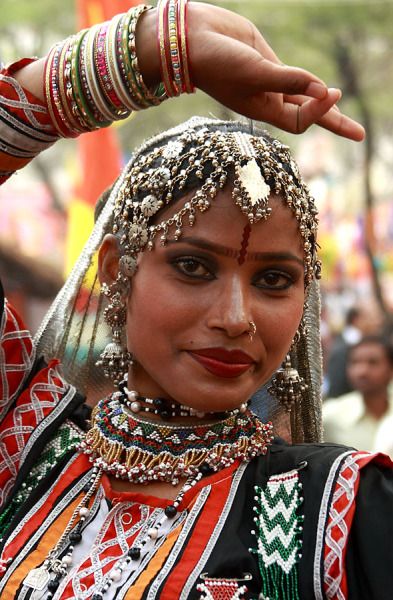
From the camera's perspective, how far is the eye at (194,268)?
2170 mm

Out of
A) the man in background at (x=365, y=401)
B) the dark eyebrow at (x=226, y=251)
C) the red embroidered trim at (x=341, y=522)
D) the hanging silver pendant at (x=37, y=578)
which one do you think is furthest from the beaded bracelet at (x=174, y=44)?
the man in background at (x=365, y=401)

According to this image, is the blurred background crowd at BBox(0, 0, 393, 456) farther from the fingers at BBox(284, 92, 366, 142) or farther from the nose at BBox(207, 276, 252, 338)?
the nose at BBox(207, 276, 252, 338)

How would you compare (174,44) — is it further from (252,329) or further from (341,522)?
(341,522)

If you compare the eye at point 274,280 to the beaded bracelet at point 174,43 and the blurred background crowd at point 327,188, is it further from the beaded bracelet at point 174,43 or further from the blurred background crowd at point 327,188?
the blurred background crowd at point 327,188

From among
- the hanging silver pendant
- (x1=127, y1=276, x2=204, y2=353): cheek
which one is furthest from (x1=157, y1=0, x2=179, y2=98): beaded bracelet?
the hanging silver pendant

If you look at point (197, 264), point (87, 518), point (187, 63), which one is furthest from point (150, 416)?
point (187, 63)

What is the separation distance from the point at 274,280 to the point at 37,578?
34.2 inches

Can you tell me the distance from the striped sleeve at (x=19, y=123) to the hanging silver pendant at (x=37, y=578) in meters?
0.98

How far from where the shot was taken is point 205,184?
2.19m

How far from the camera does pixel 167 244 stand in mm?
2215

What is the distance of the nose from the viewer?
2.11 metres

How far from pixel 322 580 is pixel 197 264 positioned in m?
0.74

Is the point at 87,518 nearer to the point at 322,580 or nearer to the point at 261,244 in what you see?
the point at 322,580

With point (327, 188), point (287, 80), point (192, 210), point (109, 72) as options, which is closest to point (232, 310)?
point (192, 210)
